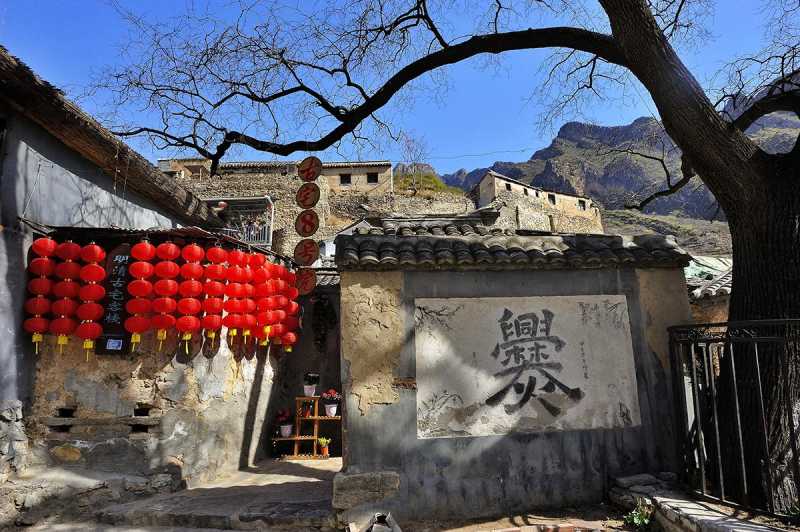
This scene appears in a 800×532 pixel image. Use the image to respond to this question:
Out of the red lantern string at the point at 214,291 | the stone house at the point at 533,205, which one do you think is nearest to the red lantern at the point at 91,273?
the red lantern string at the point at 214,291

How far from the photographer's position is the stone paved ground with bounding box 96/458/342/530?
492cm

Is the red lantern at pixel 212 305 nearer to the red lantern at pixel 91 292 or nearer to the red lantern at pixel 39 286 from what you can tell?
the red lantern at pixel 91 292

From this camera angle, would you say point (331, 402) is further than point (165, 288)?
Yes

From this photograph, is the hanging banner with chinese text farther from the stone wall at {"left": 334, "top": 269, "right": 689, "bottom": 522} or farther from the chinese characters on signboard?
the chinese characters on signboard

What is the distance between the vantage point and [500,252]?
5.21 meters

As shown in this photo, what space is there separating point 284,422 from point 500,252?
6105 millimetres

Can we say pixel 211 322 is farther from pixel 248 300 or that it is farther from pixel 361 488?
pixel 361 488

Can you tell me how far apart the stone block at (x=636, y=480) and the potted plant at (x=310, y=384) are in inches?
233

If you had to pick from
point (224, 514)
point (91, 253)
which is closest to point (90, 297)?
point (91, 253)

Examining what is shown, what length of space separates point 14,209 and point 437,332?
5608 mm

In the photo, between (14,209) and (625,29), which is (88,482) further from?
(625,29)

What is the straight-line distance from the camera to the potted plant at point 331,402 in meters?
8.91

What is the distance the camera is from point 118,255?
614 centimetres

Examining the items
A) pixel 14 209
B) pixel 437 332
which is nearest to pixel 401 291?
pixel 437 332
